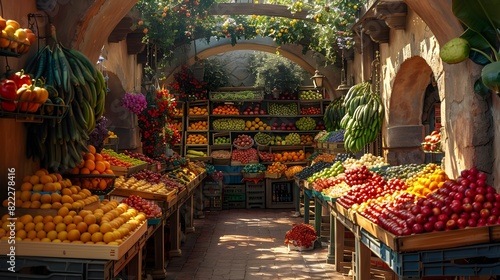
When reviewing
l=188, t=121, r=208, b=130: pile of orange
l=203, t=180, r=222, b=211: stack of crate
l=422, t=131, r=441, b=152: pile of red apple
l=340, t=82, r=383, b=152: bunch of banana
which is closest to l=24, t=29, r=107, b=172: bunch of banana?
l=422, t=131, r=441, b=152: pile of red apple

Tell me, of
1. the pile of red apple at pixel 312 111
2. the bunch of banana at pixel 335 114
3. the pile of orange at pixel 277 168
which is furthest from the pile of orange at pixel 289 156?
the bunch of banana at pixel 335 114

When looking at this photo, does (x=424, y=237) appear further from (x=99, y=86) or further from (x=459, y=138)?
(x=99, y=86)

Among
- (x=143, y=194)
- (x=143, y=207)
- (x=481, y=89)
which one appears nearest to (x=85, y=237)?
(x=143, y=207)

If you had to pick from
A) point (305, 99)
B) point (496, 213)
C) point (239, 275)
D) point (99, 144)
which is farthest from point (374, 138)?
point (305, 99)

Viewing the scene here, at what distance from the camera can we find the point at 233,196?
15.4 meters

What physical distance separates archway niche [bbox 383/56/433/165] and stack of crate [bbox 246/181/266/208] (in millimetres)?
6343

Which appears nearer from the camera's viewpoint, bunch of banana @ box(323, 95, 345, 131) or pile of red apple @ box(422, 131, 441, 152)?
pile of red apple @ box(422, 131, 441, 152)

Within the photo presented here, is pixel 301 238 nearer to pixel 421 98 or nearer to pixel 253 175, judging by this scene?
pixel 421 98

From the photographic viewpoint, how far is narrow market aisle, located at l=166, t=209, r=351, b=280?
7.74m

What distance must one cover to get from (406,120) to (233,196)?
699 cm

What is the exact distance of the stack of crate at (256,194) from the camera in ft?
50.4

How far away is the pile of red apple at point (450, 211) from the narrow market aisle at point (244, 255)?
112 inches

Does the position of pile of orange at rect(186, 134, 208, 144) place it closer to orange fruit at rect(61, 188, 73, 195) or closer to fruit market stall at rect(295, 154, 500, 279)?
fruit market stall at rect(295, 154, 500, 279)

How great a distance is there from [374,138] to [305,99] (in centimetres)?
649
